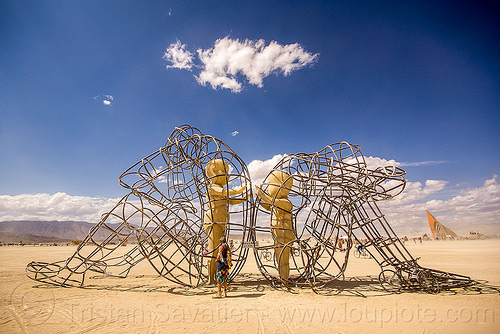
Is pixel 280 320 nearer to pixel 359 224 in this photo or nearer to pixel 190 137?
pixel 359 224

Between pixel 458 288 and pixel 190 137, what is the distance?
1117cm

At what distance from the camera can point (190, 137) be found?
10609 millimetres

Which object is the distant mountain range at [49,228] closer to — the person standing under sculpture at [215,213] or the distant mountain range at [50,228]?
the distant mountain range at [50,228]

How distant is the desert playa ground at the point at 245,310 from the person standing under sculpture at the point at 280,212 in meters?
1.18

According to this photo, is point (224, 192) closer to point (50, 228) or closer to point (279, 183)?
point (279, 183)

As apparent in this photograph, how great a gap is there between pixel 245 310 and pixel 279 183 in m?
5.00

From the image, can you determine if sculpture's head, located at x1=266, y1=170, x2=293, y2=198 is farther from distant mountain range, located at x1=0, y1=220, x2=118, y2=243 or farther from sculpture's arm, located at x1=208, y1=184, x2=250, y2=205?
distant mountain range, located at x1=0, y1=220, x2=118, y2=243

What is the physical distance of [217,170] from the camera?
1087 cm

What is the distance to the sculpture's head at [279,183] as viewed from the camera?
10.3 meters

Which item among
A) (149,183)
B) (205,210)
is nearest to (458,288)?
(205,210)

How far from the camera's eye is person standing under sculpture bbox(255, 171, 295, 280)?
983cm

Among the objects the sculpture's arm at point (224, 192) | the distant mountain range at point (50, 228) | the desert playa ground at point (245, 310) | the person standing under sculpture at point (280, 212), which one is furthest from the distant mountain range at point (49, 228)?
the person standing under sculpture at point (280, 212)

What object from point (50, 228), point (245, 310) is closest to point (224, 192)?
point (245, 310)

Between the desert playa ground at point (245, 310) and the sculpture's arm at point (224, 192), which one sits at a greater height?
the sculpture's arm at point (224, 192)
